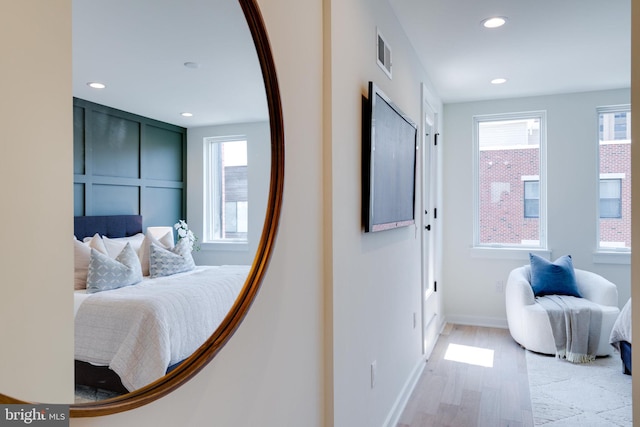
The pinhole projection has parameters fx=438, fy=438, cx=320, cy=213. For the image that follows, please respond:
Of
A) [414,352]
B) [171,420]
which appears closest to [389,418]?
[414,352]

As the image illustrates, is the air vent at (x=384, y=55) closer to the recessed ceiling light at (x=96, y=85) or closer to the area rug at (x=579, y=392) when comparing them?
the recessed ceiling light at (x=96, y=85)

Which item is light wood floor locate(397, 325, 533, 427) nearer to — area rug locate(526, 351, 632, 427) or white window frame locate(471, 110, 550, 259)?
area rug locate(526, 351, 632, 427)

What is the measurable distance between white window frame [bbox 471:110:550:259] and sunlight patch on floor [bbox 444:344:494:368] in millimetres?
1226

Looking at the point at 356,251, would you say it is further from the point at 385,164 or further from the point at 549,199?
the point at 549,199

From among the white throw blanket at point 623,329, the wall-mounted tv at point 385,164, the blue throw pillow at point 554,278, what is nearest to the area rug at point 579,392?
the white throw blanket at point 623,329

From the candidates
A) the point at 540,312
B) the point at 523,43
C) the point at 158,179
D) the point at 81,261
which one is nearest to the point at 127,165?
the point at 158,179

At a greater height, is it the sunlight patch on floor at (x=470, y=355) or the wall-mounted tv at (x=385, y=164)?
the wall-mounted tv at (x=385, y=164)

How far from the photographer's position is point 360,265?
198cm

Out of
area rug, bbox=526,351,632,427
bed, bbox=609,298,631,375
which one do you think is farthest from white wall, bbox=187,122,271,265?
bed, bbox=609,298,631,375

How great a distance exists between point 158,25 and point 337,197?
1021mm

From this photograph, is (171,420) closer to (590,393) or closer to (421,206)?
(421,206)

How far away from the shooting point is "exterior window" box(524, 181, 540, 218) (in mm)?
4719

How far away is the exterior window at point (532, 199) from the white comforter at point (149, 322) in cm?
451

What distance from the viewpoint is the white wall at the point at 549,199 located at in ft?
14.6
